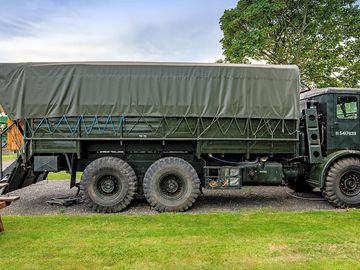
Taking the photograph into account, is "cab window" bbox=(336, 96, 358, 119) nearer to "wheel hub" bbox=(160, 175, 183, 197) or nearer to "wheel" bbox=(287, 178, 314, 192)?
"wheel" bbox=(287, 178, 314, 192)

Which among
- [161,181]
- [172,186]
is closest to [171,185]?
[172,186]

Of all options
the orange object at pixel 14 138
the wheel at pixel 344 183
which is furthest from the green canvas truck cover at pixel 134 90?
the wheel at pixel 344 183

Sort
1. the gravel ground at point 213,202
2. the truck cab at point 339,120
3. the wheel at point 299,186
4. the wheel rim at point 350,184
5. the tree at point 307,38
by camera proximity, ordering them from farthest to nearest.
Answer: the tree at point 307,38 < the wheel at point 299,186 < the truck cab at point 339,120 < the wheel rim at point 350,184 < the gravel ground at point 213,202

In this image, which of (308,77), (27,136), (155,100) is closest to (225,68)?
(155,100)

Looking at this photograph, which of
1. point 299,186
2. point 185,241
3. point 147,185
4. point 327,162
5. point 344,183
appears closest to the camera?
point 185,241

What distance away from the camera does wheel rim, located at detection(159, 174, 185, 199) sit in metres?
9.36

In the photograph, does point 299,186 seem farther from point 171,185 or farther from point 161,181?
point 161,181

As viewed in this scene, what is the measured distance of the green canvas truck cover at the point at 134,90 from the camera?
9.36 meters

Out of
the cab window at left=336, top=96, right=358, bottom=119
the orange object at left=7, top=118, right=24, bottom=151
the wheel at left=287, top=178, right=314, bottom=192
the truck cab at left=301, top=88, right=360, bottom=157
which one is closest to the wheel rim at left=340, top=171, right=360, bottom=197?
the truck cab at left=301, top=88, right=360, bottom=157

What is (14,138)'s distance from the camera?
384 inches

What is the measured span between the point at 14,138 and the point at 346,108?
7.94 m

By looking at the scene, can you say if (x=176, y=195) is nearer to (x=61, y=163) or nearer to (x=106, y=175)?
(x=106, y=175)

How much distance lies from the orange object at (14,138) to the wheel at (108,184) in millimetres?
1753

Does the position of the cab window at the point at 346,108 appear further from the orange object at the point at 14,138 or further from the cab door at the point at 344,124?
the orange object at the point at 14,138
